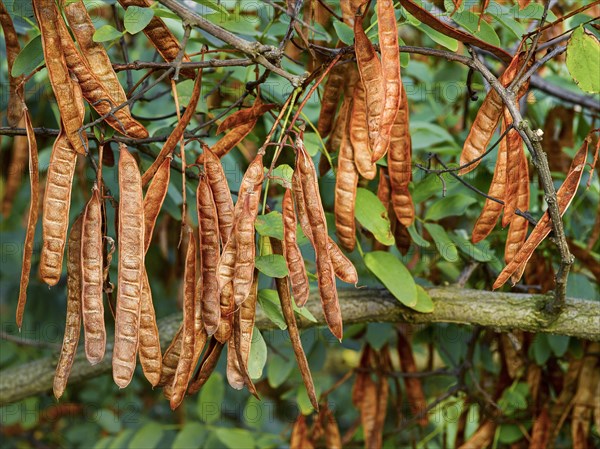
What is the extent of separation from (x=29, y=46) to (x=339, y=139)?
1.75 ft

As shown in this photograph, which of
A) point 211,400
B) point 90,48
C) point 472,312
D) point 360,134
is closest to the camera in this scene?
point 90,48

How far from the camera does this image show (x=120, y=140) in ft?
3.40

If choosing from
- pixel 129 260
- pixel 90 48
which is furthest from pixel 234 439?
pixel 90 48

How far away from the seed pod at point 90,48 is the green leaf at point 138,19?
0.05 meters

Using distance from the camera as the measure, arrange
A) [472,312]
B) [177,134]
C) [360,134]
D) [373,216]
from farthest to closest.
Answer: [472,312], [373,216], [360,134], [177,134]

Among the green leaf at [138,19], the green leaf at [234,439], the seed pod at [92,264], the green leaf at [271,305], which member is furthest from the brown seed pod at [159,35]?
the green leaf at [234,439]

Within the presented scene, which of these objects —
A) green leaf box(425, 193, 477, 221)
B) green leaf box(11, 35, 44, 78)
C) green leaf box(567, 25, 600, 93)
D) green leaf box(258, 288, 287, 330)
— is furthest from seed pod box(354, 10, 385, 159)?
green leaf box(425, 193, 477, 221)

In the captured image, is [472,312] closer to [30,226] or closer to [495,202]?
[495,202]

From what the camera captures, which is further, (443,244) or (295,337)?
(443,244)

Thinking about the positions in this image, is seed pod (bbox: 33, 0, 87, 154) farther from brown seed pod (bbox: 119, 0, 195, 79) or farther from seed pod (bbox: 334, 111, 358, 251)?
seed pod (bbox: 334, 111, 358, 251)

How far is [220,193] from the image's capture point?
99cm

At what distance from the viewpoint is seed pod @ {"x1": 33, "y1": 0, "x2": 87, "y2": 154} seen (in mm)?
935

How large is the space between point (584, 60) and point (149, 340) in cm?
70

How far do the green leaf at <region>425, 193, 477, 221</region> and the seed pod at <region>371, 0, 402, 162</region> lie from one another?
0.61 m
